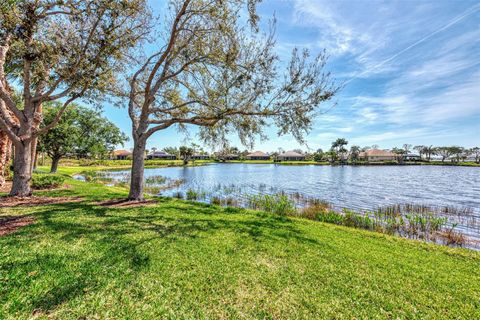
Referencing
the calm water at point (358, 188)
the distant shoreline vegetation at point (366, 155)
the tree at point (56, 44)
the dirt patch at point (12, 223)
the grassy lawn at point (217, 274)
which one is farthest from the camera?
the distant shoreline vegetation at point (366, 155)

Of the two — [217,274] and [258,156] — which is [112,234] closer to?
[217,274]

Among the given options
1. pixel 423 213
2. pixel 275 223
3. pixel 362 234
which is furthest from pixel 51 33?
pixel 423 213

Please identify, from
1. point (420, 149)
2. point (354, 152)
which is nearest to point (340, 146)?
point (354, 152)

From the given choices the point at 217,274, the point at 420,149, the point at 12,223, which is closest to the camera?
the point at 217,274

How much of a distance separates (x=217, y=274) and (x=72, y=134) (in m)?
27.8

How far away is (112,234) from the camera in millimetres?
6328

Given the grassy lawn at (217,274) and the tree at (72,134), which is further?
the tree at (72,134)

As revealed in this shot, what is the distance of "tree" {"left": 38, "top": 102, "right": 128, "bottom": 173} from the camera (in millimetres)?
23172

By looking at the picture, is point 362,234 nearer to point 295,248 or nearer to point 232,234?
point 295,248

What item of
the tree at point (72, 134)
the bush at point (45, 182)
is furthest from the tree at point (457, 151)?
the bush at point (45, 182)

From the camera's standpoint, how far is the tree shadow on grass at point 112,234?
13.3 feet

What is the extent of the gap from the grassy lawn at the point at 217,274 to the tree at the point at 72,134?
19907 mm

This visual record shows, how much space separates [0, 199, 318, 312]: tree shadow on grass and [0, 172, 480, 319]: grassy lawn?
28 millimetres

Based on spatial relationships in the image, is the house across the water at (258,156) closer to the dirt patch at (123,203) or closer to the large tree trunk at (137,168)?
the large tree trunk at (137,168)
